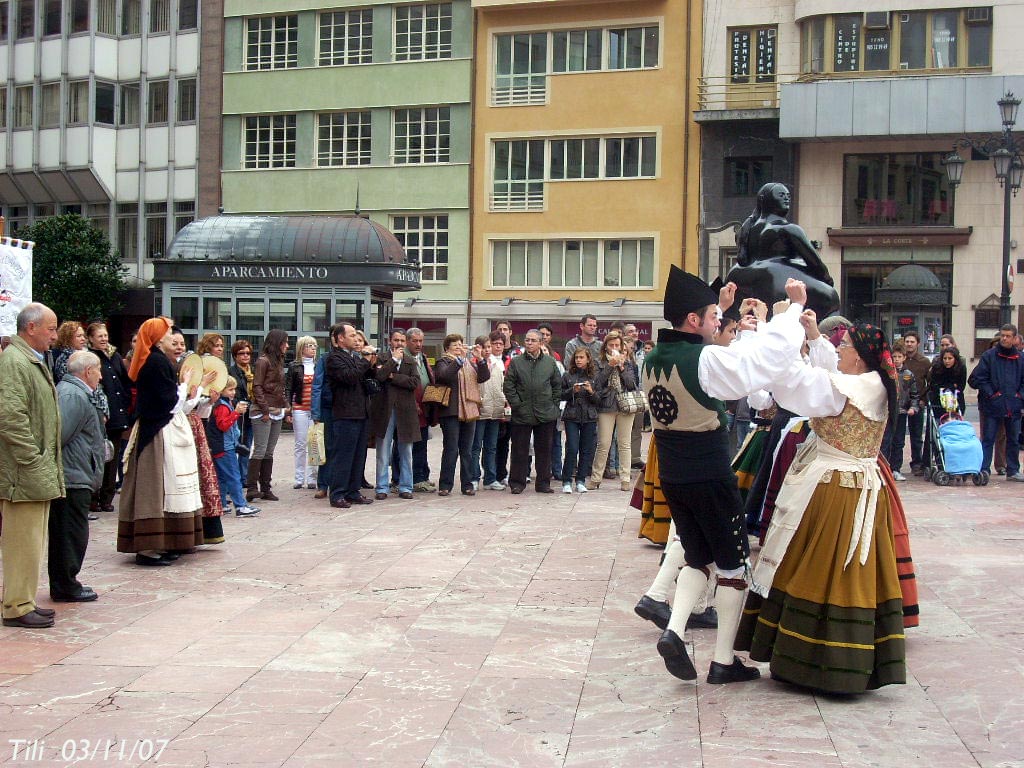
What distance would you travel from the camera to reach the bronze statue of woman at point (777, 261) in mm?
8727

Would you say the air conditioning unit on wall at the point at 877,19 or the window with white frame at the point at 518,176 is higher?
the air conditioning unit on wall at the point at 877,19

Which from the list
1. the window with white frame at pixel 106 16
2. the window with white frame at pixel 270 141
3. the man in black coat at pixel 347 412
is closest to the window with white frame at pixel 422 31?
the window with white frame at pixel 270 141

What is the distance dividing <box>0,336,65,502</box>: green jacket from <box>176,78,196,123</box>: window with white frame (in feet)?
105

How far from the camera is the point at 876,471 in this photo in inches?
227

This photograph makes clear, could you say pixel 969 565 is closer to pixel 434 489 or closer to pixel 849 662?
pixel 849 662

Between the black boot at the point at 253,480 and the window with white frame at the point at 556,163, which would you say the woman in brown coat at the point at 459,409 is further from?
the window with white frame at the point at 556,163

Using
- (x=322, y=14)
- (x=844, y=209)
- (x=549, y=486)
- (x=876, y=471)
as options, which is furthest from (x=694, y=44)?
(x=876, y=471)

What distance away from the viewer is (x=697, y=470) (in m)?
5.69

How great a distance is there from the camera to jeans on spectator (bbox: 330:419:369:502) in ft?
40.4

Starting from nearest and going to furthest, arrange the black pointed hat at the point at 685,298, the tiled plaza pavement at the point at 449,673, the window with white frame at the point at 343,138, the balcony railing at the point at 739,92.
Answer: the tiled plaza pavement at the point at 449,673, the black pointed hat at the point at 685,298, the balcony railing at the point at 739,92, the window with white frame at the point at 343,138

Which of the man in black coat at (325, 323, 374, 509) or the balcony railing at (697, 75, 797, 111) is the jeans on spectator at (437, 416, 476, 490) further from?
the balcony railing at (697, 75, 797, 111)

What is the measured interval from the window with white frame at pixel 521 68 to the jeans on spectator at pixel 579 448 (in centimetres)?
2169

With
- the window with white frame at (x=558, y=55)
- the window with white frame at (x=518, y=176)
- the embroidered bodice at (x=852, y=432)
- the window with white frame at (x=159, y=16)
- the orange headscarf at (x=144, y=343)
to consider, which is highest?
the window with white frame at (x=159, y=16)

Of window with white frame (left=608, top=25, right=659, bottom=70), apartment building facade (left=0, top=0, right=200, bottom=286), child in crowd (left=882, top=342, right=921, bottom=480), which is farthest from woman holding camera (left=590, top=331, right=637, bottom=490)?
apartment building facade (left=0, top=0, right=200, bottom=286)
